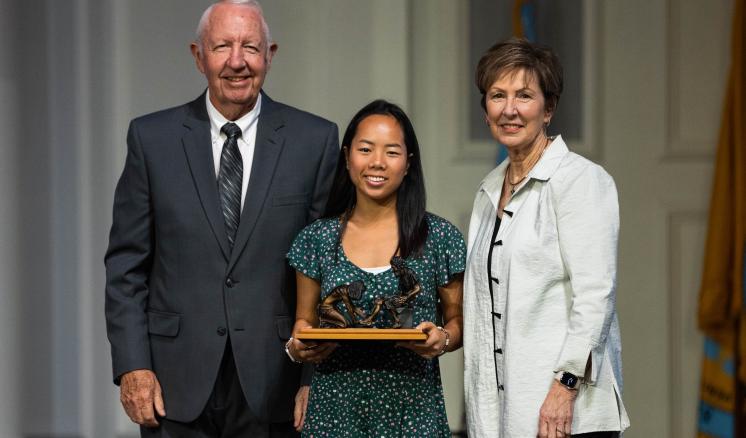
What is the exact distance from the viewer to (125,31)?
421 centimetres

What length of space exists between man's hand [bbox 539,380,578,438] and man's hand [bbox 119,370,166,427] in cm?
92

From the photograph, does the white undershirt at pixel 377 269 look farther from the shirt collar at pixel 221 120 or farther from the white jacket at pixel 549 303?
the shirt collar at pixel 221 120

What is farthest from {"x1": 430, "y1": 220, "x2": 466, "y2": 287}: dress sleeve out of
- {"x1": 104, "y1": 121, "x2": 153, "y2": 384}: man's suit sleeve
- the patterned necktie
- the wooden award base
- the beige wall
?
the beige wall

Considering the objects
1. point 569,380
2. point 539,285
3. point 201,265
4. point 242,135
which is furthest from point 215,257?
point 569,380

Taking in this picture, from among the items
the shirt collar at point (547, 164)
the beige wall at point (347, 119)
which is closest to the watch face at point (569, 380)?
the shirt collar at point (547, 164)

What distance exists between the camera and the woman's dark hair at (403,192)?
248cm

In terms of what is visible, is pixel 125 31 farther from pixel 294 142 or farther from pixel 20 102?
pixel 294 142

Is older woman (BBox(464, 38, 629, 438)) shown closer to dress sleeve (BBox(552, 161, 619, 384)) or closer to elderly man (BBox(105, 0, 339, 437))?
dress sleeve (BBox(552, 161, 619, 384))

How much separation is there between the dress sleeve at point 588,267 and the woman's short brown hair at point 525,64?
0.76ft

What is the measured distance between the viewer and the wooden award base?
2250mm

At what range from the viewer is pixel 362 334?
7.38 feet

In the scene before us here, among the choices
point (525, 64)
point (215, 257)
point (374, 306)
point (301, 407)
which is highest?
point (525, 64)

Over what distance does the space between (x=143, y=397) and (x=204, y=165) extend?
561 millimetres

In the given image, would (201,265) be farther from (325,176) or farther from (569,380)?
(569,380)
